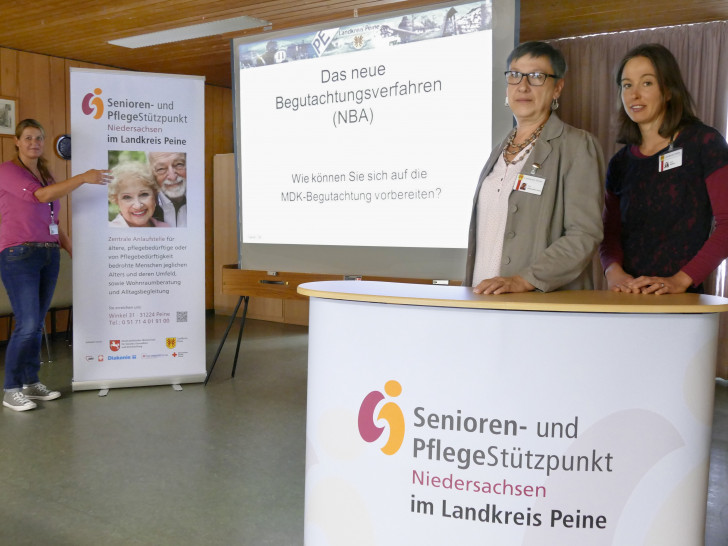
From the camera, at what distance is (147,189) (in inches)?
172

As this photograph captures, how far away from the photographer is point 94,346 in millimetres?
4363

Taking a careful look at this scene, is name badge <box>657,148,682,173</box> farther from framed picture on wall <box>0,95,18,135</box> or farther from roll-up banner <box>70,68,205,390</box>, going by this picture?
framed picture on wall <box>0,95,18,135</box>

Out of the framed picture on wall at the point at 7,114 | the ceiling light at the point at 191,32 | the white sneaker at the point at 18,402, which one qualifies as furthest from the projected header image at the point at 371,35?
the framed picture on wall at the point at 7,114

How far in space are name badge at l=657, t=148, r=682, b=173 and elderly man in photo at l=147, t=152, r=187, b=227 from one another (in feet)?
10.5

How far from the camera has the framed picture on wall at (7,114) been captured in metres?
5.94

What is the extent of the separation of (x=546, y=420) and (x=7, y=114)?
6000 millimetres

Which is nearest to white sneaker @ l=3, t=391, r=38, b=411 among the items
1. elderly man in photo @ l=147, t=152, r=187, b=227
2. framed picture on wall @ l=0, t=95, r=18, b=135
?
elderly man in photo @ l=147, t=152, r=187, b=227

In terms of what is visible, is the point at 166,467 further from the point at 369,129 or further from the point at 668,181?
the point at 668,181

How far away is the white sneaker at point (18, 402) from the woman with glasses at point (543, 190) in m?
3.12

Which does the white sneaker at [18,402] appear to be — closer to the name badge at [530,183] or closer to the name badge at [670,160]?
the name badge at [530,183]

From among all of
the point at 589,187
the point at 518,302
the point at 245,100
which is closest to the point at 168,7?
the point at 245,100

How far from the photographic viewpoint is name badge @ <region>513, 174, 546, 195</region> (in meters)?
2.01

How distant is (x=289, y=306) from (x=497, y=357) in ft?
19.5

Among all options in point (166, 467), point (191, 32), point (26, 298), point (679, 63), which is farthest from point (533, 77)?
point (191, 32)
